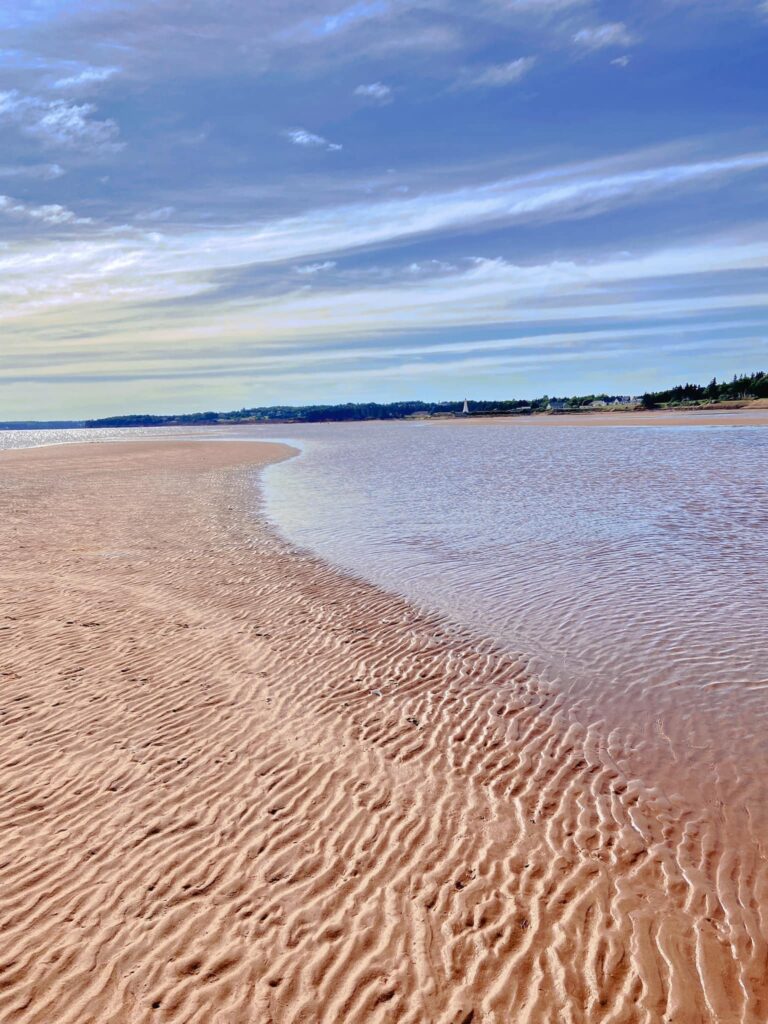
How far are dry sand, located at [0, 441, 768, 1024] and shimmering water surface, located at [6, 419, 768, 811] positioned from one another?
114 centimetres

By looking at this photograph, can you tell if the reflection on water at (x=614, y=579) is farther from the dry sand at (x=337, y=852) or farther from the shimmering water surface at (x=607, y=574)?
the dry sand at (x=337, y=852)

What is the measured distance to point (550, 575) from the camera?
14.2 m

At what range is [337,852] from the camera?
18.6 ft

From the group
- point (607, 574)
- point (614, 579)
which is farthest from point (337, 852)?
point (607, 574)

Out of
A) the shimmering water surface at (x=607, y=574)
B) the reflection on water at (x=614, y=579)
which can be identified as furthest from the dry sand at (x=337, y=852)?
the shimmering water surface at (x=607, y=574)

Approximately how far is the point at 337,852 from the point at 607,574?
33.0 ft

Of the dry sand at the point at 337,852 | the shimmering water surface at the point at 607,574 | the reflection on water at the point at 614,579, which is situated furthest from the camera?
the shimmering water surface at the point at 607,574

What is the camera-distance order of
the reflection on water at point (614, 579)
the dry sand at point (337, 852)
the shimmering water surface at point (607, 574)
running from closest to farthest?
the dry sand at point (337, 852) → the reflection on water at point (614, 579) → the shimmering water surface at point (607, 574)

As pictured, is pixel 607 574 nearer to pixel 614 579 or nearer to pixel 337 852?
pixel 614 579

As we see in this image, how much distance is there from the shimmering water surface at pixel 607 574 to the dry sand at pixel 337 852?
1.14 metres

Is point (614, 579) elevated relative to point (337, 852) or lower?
elevated

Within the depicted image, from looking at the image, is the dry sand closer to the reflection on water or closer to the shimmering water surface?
the reflection on water

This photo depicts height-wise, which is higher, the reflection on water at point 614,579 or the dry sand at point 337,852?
the reflection on water at point 614,579

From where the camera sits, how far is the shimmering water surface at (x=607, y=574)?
8.26 meters
